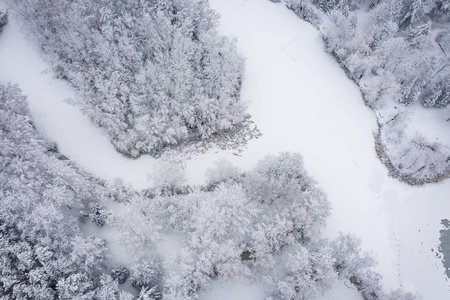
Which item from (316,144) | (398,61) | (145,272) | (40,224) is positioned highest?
(398,61)

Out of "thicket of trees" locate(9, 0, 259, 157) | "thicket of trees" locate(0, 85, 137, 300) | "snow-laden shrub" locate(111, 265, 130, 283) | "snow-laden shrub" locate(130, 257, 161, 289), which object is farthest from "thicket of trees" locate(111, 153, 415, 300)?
"thicket of trees" locate(9, 0, 259, 157)

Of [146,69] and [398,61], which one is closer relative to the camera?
[146,69]

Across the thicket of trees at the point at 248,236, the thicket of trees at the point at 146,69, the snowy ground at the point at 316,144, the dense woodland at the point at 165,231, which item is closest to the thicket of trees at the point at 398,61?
the snowy ground at the point at 316,144

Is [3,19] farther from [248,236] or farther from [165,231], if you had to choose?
[248,236]

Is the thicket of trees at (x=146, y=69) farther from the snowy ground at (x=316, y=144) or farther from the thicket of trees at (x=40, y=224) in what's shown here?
the thicket of trees at (x=40, y=224)

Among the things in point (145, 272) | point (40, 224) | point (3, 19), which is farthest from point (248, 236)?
point (3, 19)

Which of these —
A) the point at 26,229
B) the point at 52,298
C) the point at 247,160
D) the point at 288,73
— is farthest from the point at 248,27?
the point at 52,298

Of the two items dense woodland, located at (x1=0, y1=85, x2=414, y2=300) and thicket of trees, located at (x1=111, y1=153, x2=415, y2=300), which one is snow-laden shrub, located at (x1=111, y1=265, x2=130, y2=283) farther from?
thicket of trees, located at (x1=111, y1=153, x2=415, y2=300)
